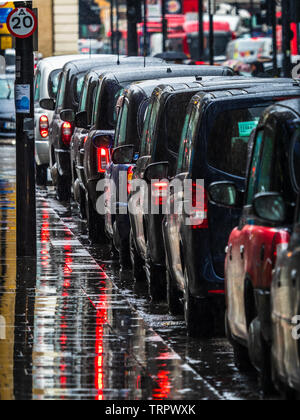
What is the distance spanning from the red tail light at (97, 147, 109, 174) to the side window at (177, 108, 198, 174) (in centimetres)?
582

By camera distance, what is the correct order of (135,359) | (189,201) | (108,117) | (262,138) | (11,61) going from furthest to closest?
(11,61) < (108,117) < (189,201) < (135,359) < (262,138)

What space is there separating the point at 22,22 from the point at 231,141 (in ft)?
18.4

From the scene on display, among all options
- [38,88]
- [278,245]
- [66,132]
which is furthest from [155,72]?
[38,88]

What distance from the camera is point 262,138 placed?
30.3 ft

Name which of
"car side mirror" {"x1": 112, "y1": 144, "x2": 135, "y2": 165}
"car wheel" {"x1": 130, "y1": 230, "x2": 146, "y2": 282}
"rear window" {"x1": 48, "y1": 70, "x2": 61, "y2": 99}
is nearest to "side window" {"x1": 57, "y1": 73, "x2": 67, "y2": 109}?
"rear window" {"x1": 48, "y1": 70, "x2": 61, "y2": 99}

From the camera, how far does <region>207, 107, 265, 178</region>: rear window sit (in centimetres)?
1091

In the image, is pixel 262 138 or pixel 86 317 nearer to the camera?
pixel 262 138

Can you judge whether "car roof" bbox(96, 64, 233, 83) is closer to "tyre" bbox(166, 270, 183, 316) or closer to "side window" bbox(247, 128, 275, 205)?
"tyre" bbox(166, 270, 183, 316)

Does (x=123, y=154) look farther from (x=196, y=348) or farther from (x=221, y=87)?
(x=196, y=348)

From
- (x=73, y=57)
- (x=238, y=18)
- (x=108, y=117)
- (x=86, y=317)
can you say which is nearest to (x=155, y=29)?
(x=238, y=18)

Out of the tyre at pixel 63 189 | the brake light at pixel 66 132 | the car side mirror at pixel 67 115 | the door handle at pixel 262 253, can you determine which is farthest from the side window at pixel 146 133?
the tyre at pixel 63 189

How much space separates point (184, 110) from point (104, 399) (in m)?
4.58

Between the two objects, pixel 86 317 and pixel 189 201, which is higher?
pixel 189 201

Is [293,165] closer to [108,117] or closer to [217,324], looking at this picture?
[217,324]
